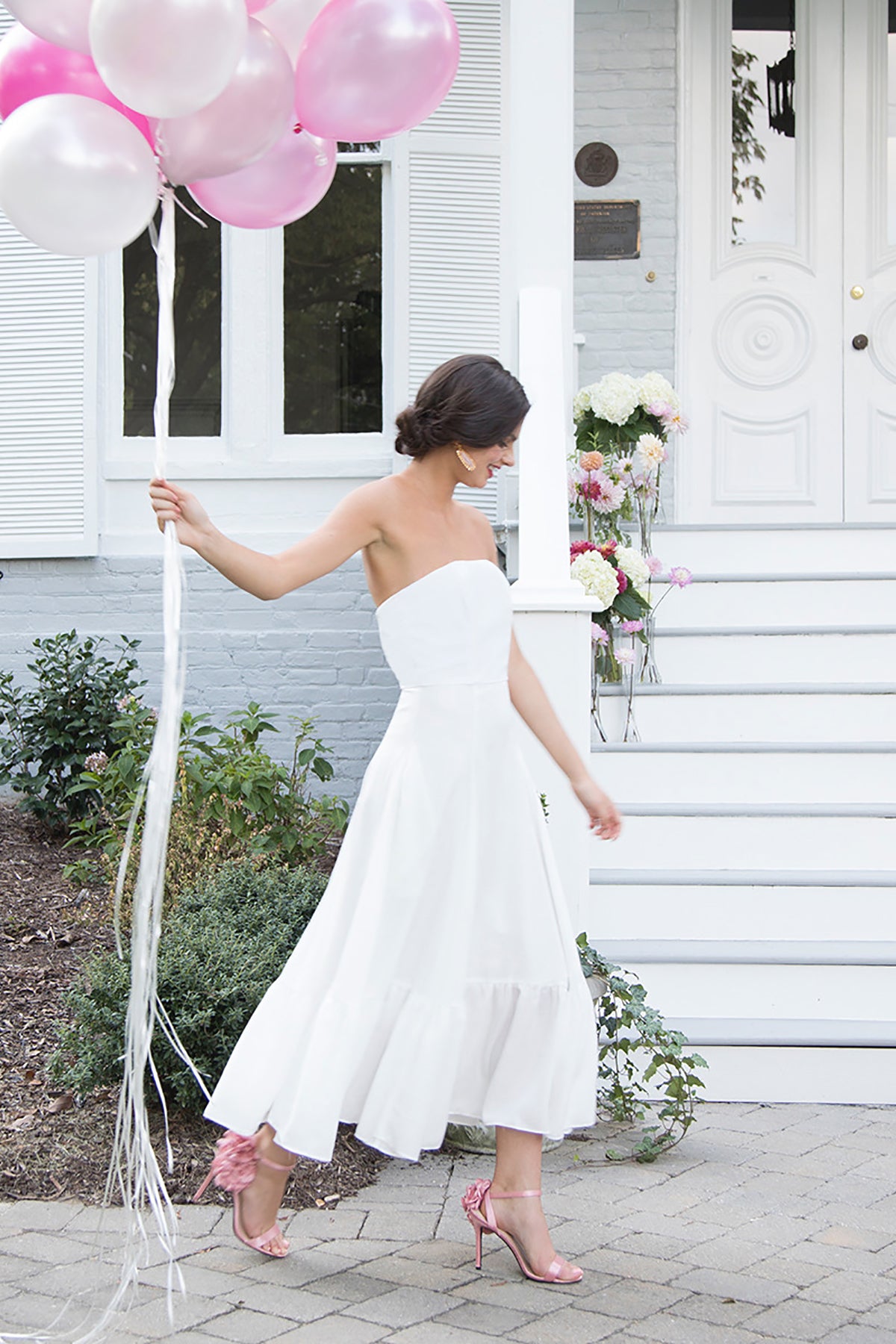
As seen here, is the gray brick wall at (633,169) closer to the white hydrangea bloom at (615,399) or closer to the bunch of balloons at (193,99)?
the white hydrangea bloom at (615,399)

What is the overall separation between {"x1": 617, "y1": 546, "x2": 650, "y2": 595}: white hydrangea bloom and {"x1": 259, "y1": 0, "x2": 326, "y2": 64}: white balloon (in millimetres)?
2739

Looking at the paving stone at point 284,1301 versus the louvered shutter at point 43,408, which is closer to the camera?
the paving stone at point 284,1301

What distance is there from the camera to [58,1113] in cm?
379

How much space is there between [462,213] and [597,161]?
731mm

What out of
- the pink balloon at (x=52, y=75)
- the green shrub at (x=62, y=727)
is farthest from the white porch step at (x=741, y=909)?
the pink balloon at (x=52, y=75)

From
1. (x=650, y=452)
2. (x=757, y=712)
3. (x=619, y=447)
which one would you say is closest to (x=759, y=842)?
(x=757, y=712)

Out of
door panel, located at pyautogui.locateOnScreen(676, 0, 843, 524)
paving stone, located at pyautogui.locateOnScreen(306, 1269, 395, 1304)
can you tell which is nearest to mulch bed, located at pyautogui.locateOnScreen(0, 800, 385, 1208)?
paving stone, located at pyautogui.locateOnScreen(306, 1269, 395, 1304)

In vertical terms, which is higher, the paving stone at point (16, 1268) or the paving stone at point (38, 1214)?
the paving stone at point (16, 1268)

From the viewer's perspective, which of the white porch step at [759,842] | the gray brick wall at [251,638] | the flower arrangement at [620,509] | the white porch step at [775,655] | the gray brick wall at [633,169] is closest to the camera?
the white porch step at [759,842]

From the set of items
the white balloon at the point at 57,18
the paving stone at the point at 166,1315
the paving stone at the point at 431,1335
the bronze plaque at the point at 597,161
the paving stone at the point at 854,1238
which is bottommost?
the paving stone at the point at 854,1238

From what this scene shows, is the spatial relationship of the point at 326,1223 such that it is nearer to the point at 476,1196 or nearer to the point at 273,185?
the point at 476,1196

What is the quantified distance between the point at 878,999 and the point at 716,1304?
1717 mm

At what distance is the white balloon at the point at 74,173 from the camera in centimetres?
250

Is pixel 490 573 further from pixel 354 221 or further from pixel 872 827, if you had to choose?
pixel 354 221
